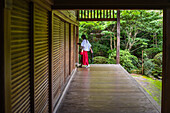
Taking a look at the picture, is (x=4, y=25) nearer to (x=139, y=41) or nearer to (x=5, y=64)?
(x=5, y=64)

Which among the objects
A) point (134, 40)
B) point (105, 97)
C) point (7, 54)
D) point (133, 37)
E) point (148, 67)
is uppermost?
point (133, 37)

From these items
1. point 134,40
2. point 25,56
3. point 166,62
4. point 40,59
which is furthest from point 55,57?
point 134,40

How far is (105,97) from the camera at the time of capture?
163 inches

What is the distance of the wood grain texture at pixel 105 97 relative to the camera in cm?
349

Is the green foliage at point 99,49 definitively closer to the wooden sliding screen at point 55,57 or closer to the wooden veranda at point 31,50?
the wooden sliding screen at point 55,57

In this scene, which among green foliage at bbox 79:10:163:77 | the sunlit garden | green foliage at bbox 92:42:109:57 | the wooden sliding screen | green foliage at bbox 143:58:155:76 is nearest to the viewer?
the wooden sliding screen

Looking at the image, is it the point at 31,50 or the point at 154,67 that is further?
the point at 154,67

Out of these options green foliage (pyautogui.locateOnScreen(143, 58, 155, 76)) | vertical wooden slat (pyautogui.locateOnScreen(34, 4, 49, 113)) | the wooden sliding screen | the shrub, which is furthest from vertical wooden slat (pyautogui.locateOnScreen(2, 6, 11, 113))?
green foliage (pyautogui.locateOnScreen(143, 58, 155, 76))

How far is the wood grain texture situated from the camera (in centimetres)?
349

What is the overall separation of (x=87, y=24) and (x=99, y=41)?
68.7 inches

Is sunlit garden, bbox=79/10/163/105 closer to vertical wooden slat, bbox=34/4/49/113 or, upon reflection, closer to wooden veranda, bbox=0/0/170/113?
wooden veranda, bbox=0/0/170/113

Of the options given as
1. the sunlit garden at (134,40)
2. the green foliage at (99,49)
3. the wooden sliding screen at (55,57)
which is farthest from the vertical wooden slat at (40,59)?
the green foliage at (99,49)
